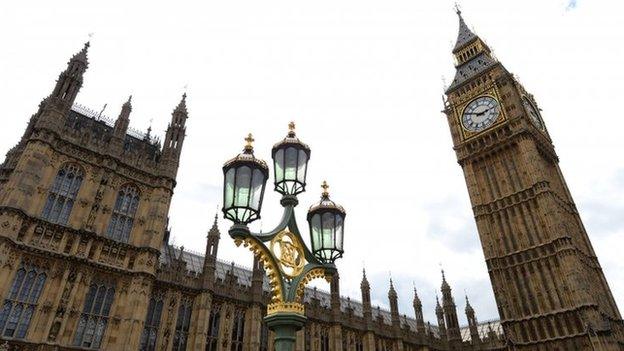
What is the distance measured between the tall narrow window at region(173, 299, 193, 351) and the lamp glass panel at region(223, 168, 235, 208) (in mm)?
19390

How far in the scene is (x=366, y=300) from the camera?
37750 millimetres

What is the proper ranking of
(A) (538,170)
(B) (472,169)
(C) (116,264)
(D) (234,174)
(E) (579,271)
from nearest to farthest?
1. (D) (234,174)
2. (C) (116,264)
3. (E) (579,271)
4. (A) (538,170)
5. (B) (472,169)

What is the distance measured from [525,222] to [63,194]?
41.6m

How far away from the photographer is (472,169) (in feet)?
165

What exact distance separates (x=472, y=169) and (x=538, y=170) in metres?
7.54

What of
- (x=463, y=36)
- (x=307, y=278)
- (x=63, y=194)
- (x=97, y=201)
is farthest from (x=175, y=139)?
(x=463, y=36)

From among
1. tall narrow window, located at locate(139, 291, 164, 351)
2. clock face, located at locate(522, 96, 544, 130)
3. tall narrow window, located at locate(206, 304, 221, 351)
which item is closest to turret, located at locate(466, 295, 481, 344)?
clock face, located at locate(522, 96, 544, 130)

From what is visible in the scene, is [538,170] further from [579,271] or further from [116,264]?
[116,264]

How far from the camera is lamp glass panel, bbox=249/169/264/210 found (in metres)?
8.84

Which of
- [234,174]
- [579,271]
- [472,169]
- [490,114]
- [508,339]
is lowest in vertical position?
[234,174]

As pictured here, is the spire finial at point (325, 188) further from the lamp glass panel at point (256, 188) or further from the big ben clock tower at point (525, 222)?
the big ben clock tower at point (525, 222)

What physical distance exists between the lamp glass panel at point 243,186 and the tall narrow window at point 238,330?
70.4 feet

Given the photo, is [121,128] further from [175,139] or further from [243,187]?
[243,187]

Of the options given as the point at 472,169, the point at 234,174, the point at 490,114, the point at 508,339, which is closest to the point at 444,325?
the point at 508,339
